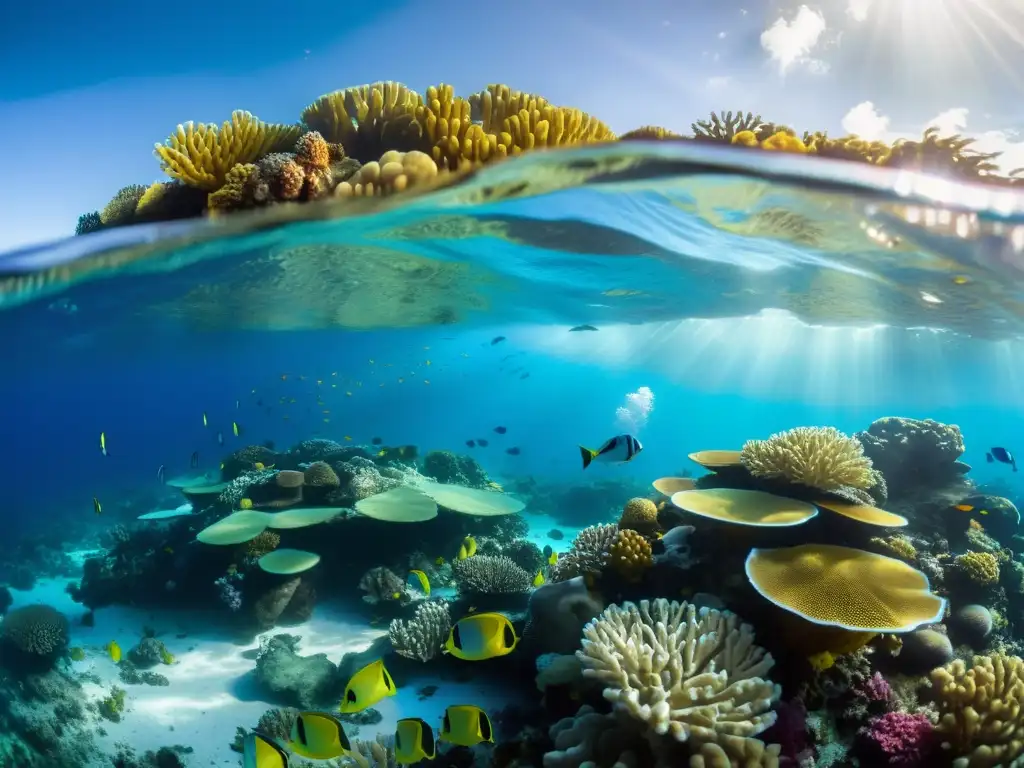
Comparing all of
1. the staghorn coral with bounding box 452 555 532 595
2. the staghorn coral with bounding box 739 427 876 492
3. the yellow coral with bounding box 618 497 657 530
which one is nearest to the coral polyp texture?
the staghorn coral with bounding box 739 427 876 492

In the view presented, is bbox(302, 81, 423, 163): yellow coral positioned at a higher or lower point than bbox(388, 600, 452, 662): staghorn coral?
higher

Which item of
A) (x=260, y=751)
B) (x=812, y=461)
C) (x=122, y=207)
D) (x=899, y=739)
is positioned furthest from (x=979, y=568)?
(x=122, y=207)

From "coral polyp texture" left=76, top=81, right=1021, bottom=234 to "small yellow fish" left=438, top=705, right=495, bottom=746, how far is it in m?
6.40

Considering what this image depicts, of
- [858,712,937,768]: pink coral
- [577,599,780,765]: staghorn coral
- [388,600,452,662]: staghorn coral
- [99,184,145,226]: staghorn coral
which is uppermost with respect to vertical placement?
[99,184,145,226]: staghorn coral

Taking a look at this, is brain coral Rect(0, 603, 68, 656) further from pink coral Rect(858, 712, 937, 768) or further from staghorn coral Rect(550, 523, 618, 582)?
pink coral Rect(858, 712, 937, 768)

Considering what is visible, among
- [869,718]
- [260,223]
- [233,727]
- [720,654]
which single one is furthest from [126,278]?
[869,718]

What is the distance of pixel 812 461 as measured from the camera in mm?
5652

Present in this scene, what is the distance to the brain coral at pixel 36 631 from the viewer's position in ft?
30.3

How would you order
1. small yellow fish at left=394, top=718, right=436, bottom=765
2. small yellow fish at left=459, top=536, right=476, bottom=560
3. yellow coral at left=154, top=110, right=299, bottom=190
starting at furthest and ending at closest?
1. small yellow fish at left=459, top=536, right=476, bottom=560
2. yellow coral at left=154, top=110, right=299, bottom=190
3. small yellow fish at left=394, top=718, right=436, bottom=765

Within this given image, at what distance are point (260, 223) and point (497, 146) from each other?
4.27 m

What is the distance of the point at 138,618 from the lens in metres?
10.7

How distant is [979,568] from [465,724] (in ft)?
23.1

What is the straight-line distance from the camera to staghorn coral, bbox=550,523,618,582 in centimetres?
596

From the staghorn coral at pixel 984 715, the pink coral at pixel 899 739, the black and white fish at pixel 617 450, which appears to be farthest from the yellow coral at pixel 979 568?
the black and white fish at pixel 617 450
